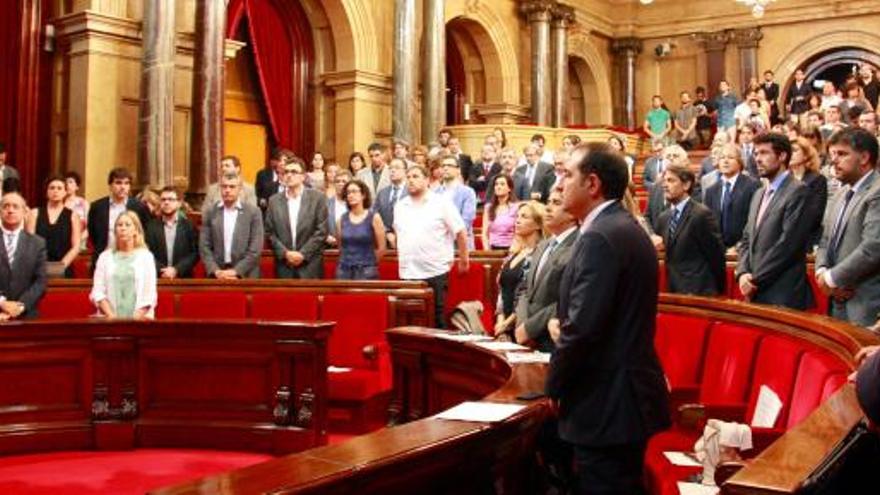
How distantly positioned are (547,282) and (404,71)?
942cm

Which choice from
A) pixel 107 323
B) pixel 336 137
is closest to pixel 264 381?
pixel 107 323

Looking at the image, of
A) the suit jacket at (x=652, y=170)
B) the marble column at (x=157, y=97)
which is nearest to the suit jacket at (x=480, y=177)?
the suit jacket at (x=652, y=170)

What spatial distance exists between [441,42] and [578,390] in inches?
459

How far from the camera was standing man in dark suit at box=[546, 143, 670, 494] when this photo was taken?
256 cm

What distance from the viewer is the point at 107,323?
515 centimetres

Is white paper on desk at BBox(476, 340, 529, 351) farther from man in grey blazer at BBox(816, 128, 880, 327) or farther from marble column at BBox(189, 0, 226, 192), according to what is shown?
marble column at BBox(189, 0, 226, 192)

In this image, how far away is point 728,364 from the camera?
4168 mm

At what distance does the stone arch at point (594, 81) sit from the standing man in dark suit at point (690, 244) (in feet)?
48.6

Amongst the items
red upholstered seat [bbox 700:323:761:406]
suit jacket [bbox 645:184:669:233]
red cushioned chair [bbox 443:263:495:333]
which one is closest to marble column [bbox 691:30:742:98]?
red cushioned chair [bbox 443:263:495:333]

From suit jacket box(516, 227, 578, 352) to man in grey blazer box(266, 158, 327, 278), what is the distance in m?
2.72

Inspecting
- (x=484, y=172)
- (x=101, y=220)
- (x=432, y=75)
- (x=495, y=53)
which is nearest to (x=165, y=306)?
(x=101, y=220)

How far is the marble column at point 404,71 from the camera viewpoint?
13.0 meters

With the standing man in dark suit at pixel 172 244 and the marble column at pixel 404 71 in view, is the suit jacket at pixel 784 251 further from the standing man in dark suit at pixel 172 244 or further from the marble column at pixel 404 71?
the marble column at pixel 404 71

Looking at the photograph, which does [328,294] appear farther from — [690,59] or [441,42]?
[690,59]
